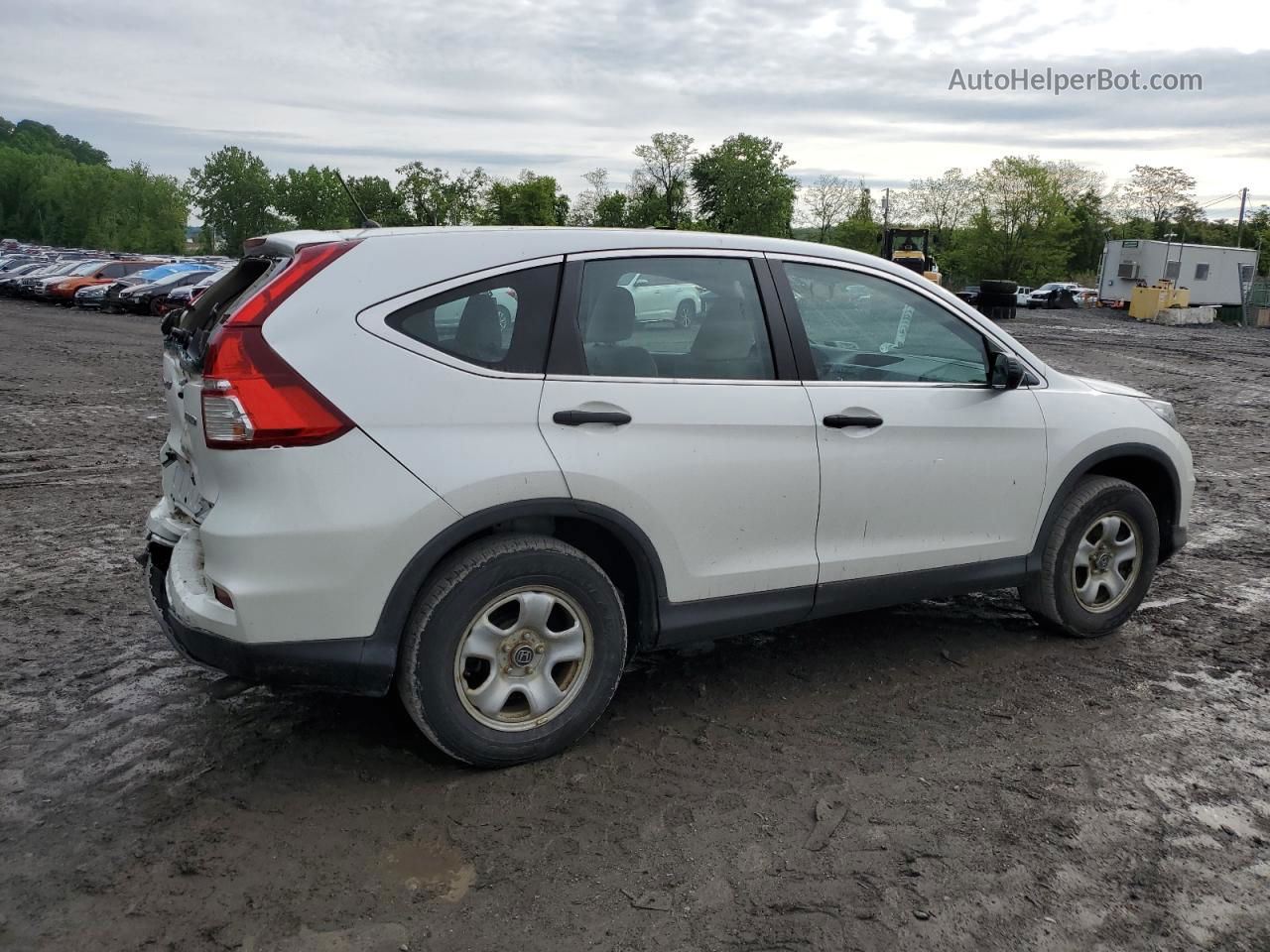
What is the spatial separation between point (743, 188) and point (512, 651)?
88.9 m

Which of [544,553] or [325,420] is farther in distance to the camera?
[544,553]

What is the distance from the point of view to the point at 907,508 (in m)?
4.29

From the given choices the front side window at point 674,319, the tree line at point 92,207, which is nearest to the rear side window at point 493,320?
the front side window at point 674,319

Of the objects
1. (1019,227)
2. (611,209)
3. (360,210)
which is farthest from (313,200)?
(360,210)

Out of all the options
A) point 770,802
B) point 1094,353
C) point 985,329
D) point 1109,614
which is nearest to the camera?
point 770,802

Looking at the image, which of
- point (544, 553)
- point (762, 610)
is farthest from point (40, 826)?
point (762, 610)

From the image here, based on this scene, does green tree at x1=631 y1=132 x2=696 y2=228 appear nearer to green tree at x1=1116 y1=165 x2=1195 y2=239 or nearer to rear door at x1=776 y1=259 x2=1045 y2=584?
green tree at x1=1116 y1=165 x2=1195 y2=239

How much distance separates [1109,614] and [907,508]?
1.42 meters

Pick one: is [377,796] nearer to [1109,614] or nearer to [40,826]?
[40,826]

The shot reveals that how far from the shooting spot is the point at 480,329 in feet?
11.6

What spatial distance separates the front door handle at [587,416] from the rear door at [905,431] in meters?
0.83

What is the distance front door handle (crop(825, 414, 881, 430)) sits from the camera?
4.04m

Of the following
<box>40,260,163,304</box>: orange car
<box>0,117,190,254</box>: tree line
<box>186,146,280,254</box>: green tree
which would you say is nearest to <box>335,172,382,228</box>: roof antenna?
<box>40,260,163,304</box>: orange car

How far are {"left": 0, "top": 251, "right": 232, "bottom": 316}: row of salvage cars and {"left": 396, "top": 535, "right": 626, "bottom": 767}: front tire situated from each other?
27573 mm
